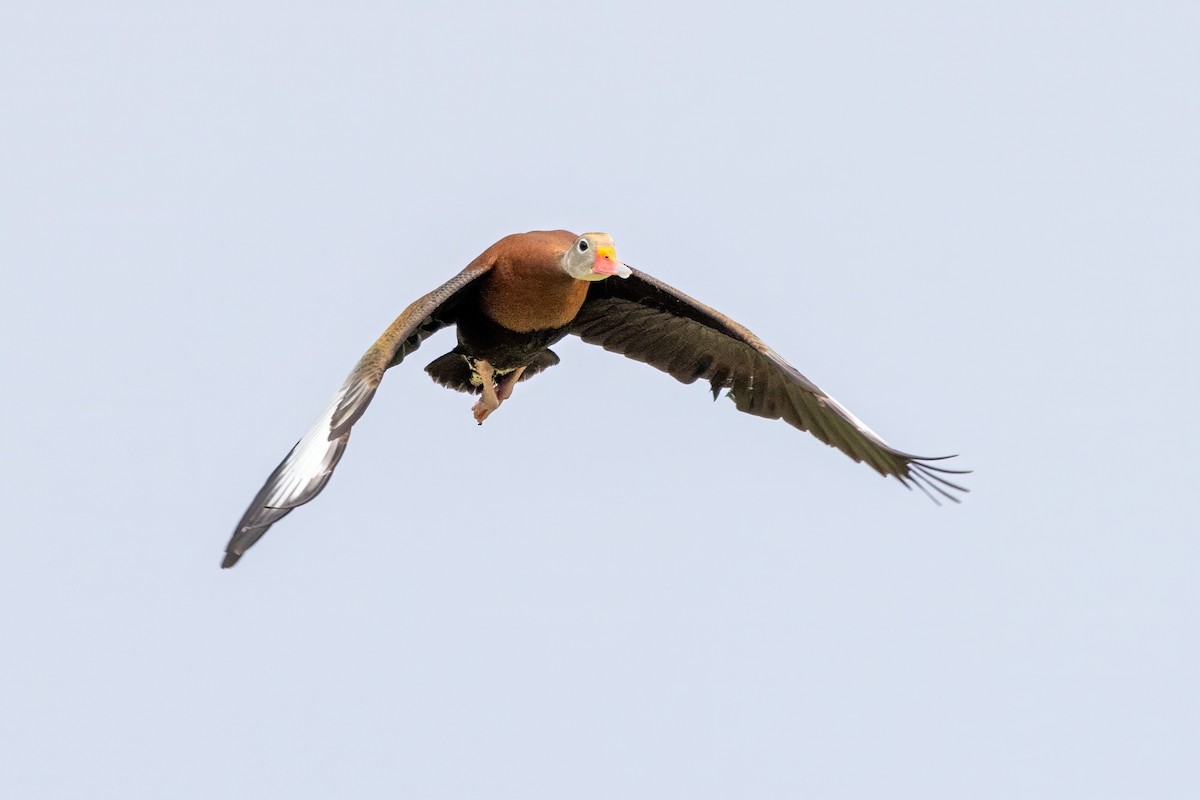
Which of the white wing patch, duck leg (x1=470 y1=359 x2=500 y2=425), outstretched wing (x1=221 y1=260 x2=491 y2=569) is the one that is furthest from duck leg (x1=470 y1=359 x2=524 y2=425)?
the white wing patch

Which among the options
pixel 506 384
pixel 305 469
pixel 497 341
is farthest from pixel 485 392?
pixel 305 469

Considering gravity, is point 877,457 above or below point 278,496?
above

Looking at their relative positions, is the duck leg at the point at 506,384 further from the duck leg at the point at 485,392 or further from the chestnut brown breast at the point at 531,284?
the chestnut brown breast at the point at 531,284

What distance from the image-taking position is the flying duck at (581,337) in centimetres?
1139

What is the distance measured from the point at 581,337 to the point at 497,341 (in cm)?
112

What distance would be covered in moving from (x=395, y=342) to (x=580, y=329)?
2631mm

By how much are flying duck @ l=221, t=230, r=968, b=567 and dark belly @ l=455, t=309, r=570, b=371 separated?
0.04 feet

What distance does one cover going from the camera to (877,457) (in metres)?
12.8

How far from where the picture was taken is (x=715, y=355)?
13406 millimetres

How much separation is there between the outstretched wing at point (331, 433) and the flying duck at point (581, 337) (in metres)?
0.02

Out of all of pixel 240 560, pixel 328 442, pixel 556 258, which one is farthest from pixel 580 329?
pixel 240 560

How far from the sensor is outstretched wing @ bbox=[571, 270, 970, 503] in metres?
12.8

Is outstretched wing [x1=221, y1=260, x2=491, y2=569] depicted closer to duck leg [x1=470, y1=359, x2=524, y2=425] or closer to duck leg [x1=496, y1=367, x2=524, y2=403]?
duck leg [x1=470, y1=359, x2=524, y2=425]

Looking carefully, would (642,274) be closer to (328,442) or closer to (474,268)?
(474,268)
